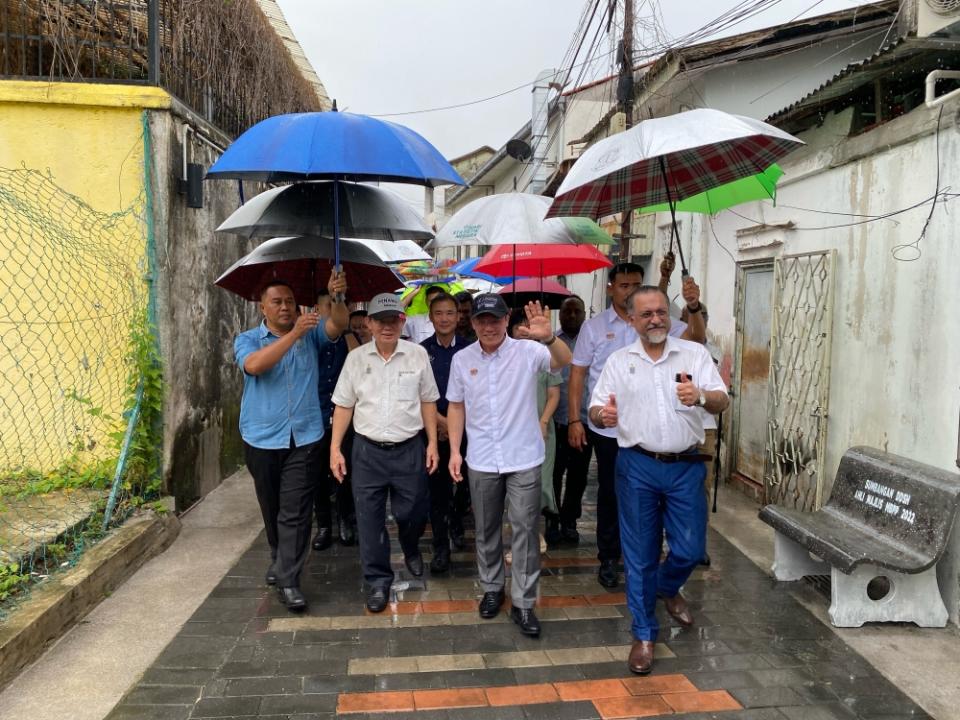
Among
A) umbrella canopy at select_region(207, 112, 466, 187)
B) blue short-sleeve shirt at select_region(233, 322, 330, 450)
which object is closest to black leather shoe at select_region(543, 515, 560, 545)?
blue short-sleeve shirt at select_region(233, 322, 330, 450)

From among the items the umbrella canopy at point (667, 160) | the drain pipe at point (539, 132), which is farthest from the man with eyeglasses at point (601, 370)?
the drain pipe at point (539, 132)

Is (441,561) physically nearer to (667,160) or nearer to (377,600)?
(377,600)

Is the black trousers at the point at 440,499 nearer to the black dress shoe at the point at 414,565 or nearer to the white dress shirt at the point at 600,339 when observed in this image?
the black dress shoe at the point at 414,565

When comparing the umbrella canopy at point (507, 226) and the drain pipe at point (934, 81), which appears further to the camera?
the umbrella canopy at point (507, 226)

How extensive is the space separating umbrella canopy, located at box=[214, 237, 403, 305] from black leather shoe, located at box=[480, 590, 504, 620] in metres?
2.31

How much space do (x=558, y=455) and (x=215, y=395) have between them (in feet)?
10.7

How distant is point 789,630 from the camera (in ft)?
13.7

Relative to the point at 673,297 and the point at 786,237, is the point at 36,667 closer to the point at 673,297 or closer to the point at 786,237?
the point at 786,237

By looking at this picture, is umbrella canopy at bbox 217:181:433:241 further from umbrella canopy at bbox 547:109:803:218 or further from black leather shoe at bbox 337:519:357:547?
black leather shoe at bbox 337:519:357:547

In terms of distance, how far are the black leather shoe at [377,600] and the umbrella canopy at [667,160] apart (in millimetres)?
2562

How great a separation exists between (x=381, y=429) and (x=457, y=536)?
164 centimetres

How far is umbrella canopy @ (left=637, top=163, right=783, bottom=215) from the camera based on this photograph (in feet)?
16.9

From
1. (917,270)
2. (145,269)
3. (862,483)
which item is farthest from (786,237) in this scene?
(145,269)

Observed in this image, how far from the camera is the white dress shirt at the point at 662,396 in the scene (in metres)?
3.71
